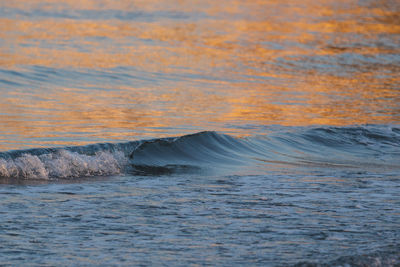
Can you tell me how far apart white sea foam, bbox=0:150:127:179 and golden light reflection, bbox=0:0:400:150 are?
1.33 meters

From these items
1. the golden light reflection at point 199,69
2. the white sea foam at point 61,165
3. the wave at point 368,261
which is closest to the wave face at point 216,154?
the white sea foam at point 61,165

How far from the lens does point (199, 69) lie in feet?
75.4

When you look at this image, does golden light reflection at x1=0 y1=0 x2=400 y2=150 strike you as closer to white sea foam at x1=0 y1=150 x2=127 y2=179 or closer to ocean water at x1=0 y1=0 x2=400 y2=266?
ocean water at x1=0 y1=0 x2=400 y2=266

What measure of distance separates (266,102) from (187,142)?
5728mm

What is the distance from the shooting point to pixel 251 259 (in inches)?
244

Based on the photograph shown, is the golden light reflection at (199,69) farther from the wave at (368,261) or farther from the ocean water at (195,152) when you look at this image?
the wave at (368,261)

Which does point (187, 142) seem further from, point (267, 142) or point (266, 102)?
point (266, 102)

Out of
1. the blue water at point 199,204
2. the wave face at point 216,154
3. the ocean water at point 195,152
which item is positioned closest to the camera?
the blue water at point 199,204

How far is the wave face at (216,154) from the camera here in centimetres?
982

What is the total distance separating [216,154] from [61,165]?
289 cm

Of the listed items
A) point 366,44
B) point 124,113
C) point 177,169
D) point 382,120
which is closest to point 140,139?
point 177,169

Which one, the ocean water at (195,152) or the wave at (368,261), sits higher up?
the ocean water at (195,152)

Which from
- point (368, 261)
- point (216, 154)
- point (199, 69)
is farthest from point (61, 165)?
point (199, 69)

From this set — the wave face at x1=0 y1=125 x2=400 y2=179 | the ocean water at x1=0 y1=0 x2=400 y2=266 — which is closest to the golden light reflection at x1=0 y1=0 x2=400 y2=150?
the ocean water at x1=0 y1=0 x2=400 y2=266
